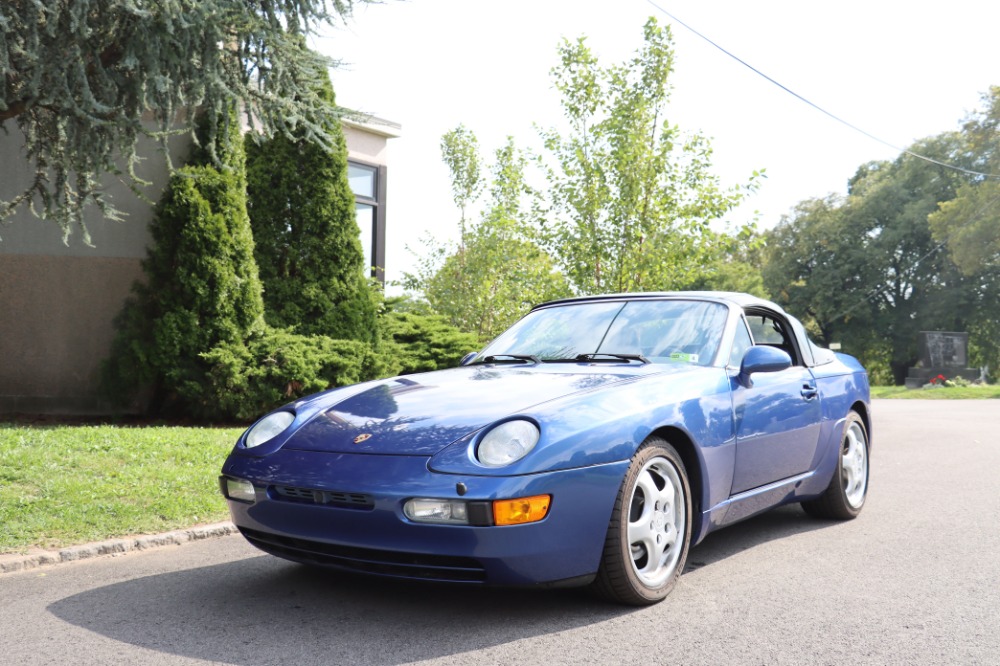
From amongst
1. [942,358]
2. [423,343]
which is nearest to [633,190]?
[423,343]

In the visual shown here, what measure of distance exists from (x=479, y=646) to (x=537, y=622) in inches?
14.8

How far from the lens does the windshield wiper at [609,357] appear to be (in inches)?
192

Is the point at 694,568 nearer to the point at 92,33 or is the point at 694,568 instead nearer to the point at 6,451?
the point at 6,451

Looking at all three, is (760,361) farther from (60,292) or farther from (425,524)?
(60,292)

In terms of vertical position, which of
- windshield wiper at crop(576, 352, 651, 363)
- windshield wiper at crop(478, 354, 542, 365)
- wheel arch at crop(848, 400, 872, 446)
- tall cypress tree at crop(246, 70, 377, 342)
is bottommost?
wheel arch at crop(848, 400, 872, 446)

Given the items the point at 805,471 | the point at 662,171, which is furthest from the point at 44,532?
the point at 662,171

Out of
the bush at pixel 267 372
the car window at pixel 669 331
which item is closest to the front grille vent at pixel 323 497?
the car window at pixel 669 331

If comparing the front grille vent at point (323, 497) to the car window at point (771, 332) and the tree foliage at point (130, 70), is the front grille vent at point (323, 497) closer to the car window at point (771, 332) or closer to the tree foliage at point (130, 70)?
the car window at point (771, 332)

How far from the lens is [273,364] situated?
10.6m

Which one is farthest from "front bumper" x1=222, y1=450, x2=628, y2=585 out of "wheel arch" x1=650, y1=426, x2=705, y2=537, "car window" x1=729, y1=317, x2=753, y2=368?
"car window" x1=729, y1=317, x2=753, y2=368

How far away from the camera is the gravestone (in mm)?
37438

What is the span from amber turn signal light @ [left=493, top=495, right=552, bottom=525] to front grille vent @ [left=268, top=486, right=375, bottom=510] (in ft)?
1.66

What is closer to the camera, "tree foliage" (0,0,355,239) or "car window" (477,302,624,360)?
"car window" (477,302,624,360)

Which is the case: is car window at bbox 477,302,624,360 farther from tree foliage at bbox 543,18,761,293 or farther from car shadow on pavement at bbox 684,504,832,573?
tree foliage at bbox 543,18,761,293
